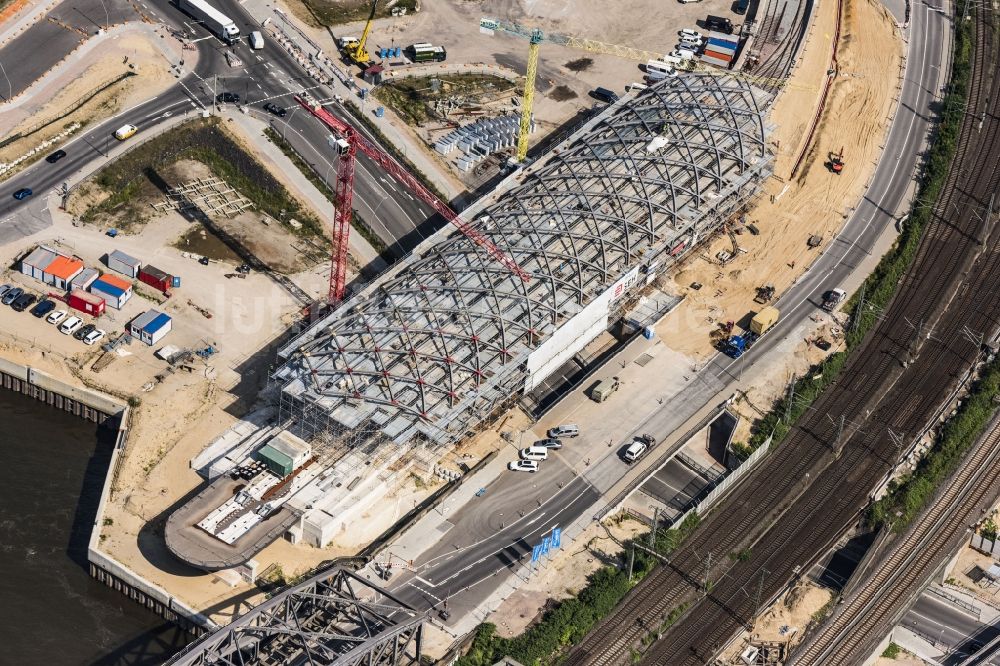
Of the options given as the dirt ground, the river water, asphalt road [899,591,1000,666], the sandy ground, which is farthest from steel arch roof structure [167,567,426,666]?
asphalt road [899,591,1000,666]

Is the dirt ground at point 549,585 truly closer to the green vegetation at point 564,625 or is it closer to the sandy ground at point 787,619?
the green vegetation at point 564,625

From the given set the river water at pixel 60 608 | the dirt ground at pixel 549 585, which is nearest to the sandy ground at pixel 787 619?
the dirt ground at pixel 549 585

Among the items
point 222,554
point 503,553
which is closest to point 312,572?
point 222,554

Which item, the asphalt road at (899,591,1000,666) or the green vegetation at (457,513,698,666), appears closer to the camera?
the green vegetation at (457,513,698,666)

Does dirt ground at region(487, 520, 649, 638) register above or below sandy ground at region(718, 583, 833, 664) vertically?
below

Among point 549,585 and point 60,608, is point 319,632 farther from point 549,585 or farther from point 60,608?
point 60,608

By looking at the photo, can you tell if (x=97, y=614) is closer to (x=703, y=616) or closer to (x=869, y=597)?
(x=703, y=616)

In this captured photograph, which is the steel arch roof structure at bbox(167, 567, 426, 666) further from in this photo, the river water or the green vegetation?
the river water
